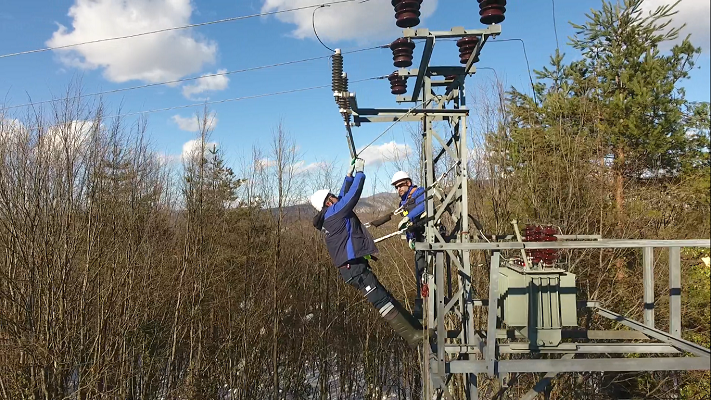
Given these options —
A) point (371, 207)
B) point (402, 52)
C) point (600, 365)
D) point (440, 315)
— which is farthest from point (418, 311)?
point (371, 207)

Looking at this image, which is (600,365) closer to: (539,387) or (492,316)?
(539,387)

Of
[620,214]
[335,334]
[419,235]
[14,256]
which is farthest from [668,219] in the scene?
[14,256]

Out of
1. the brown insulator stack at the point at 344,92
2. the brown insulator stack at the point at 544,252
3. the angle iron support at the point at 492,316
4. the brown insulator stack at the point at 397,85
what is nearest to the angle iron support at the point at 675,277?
the brown insulator stack at the point at 544,252

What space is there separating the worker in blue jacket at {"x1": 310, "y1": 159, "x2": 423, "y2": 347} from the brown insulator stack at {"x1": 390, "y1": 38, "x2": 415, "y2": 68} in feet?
4.14

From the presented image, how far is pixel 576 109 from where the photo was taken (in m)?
11.7

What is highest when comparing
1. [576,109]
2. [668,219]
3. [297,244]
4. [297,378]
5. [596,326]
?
[576,109]

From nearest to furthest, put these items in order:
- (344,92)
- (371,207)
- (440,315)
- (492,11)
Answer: (440,315) → (492,11) → (344,92) → (371,207)

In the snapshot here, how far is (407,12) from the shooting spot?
4.43 metres

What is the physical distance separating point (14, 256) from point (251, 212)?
Result: 7.94 m

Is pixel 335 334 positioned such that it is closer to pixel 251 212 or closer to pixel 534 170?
pixel 251 212

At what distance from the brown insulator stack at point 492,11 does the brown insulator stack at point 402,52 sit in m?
0.94

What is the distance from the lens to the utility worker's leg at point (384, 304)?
5.65 m

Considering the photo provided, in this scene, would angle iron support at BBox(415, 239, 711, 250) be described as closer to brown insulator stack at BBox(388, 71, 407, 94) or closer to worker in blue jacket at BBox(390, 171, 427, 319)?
worker in blue jacket at BBox(390, 171, 427, 319)

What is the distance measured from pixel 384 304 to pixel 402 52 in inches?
119
